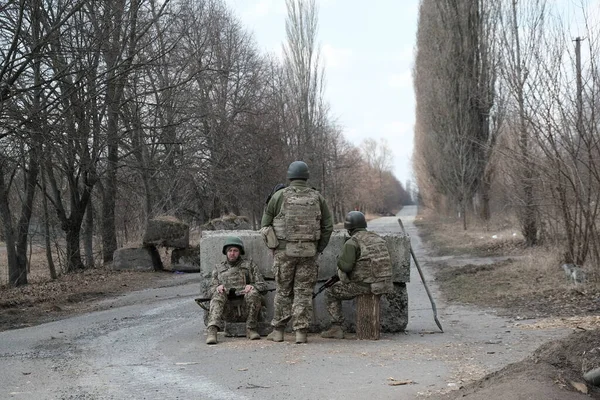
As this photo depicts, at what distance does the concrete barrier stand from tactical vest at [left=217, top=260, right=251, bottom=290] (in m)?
0.34

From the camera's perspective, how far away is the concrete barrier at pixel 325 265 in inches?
337

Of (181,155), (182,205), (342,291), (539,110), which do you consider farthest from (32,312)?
(182,205)

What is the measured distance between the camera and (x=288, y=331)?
8.52 m

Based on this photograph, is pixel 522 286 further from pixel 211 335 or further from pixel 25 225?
pixel 25 225

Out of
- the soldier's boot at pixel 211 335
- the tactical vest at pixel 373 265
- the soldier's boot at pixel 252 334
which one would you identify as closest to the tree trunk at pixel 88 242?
the soldier's boot at pixel 252 334

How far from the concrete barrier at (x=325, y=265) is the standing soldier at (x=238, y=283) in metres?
0.26

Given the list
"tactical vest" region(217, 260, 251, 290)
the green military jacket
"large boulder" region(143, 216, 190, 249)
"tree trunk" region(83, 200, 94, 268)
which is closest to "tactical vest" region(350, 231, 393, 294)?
the green military jacket

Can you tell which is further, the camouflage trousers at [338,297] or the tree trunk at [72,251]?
the tree trunk at [72,251]

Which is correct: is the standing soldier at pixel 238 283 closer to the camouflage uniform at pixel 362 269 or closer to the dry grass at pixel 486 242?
the camouflage uniform at pixel 362 269

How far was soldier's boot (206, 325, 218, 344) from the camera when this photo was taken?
7703 millimetres

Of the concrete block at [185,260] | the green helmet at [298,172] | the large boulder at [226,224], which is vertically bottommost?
the concrete block at [185,260]

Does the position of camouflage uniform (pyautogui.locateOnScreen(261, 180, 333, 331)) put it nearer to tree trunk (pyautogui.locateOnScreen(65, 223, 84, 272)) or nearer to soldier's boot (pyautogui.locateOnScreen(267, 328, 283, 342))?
soldier's boot (pyautogui.locateOnScreen(267, 328, 283, 342))

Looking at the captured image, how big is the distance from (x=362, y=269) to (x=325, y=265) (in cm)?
73

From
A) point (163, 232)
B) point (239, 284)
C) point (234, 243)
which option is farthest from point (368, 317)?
point (163, 232)
